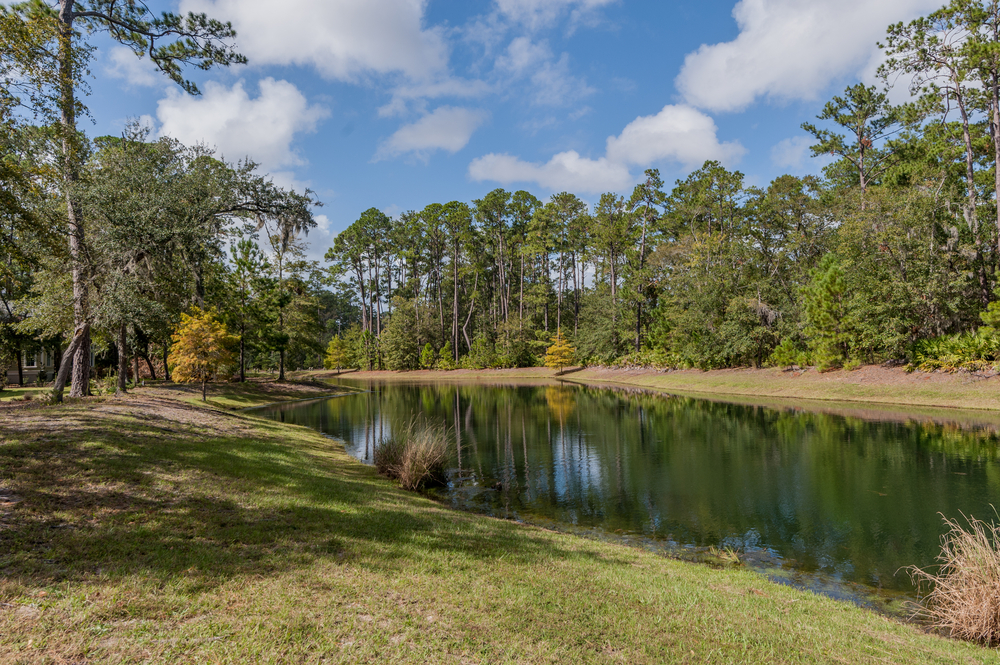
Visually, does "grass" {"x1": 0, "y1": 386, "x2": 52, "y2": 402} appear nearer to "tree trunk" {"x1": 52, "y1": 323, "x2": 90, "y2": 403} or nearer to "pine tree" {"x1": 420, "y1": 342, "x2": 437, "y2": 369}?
"tree trunk" {"x1": 52, "y1": 323, "x2": 90, "y2": 403}

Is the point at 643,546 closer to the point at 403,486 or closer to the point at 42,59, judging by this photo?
the point at 403,486

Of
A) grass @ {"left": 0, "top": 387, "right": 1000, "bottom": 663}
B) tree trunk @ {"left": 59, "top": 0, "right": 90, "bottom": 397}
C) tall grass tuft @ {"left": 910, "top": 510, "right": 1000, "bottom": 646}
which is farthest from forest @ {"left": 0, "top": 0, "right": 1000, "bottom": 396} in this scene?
tall grass tuft @ {"left": 910, "top": 510, "right": 1000, "bottom": 646}

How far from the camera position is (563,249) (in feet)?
205

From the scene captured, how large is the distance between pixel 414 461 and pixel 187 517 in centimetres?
656

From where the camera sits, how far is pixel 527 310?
65.9 meters

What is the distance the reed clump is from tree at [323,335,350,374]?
60228 millimetres

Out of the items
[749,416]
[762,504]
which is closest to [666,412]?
[749,416]

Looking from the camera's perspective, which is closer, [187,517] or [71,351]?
[187,517]

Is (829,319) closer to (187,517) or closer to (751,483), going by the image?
(751,483)

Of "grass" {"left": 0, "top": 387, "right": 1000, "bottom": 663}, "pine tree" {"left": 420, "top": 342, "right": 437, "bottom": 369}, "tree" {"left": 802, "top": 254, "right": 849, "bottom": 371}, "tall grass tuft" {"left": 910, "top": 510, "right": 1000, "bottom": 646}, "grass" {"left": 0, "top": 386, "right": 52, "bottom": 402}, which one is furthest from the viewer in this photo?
"pine tree" {"left": 420, "top": 342, "right": 437, "bottom": 369}

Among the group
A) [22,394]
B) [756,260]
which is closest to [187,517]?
[22,394]

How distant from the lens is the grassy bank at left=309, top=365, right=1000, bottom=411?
22078mm

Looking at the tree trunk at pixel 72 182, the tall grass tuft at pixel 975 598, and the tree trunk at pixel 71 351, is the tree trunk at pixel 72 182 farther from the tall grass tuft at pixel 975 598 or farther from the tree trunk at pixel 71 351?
the tall grass tuft at pixel 975 598

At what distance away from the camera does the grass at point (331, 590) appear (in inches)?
145
